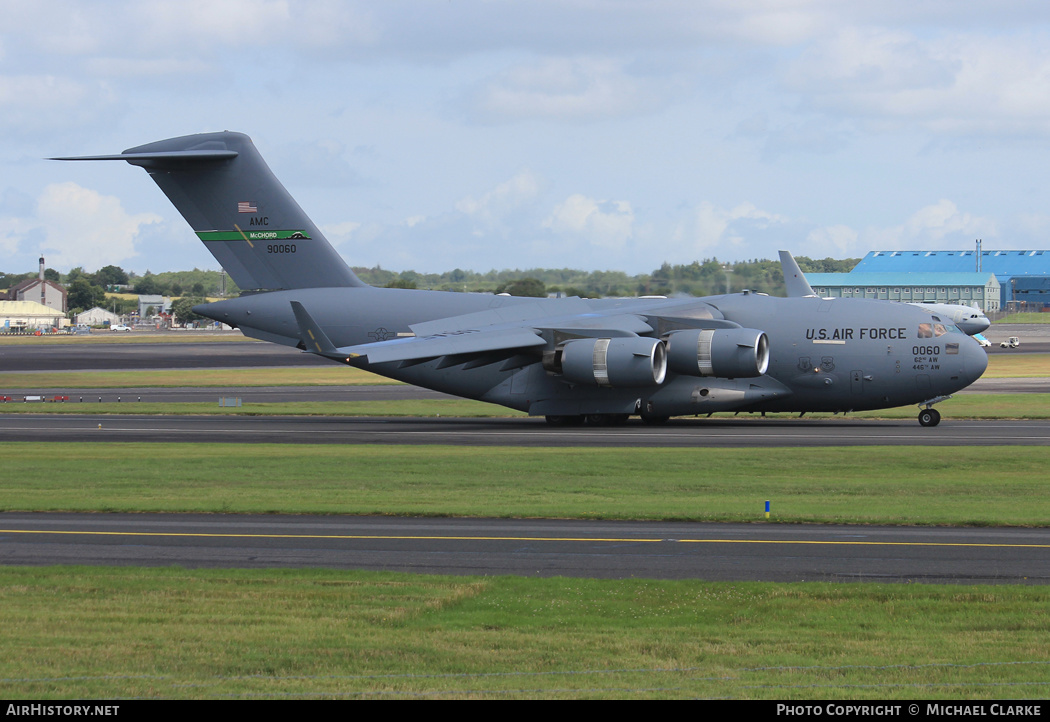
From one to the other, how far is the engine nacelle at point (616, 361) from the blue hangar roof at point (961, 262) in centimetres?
9418

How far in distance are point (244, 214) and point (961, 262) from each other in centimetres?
13052

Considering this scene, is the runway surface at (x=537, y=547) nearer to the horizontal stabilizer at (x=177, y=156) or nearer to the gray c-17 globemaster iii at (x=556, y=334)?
the gray c-17 globemaster iii at (x=556, y=334)

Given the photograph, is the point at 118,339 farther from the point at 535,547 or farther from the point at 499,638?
the point at 499,638

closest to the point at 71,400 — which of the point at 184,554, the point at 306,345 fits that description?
the point at 306,345

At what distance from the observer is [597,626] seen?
11.1m

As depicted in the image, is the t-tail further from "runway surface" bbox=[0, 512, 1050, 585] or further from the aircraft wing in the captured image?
"runway surface" bbox=[0, 512, 1050, 585]

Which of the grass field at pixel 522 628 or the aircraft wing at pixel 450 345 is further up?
the aircraft wing at pixel 450 345


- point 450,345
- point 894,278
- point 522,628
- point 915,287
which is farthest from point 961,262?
point 522,628

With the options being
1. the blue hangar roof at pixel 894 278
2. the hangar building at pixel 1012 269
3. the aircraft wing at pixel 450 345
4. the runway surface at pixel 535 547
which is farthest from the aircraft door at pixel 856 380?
the hangar building at pixel 1012 269

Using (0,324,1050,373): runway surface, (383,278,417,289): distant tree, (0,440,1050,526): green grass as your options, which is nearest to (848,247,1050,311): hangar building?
(0,324,1050,373): runway surface

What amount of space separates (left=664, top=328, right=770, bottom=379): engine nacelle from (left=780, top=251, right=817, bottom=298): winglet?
28.8 feet

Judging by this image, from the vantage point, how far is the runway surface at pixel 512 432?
99.9 ft

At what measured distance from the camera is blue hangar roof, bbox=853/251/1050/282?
135375 mm

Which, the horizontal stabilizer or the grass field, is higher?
the horizontal stabilizer
